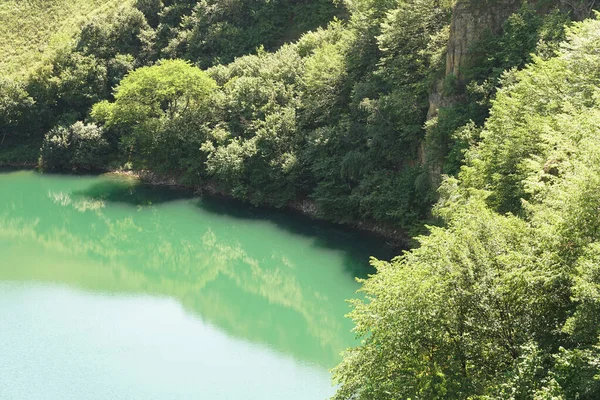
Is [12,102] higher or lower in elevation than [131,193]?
higher

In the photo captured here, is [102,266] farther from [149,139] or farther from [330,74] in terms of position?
[330,74]

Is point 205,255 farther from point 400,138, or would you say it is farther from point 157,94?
point 157,94

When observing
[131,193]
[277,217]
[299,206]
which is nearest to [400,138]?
[299,206]

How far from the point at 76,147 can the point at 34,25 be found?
757 inches

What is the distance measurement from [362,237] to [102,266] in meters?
16.4

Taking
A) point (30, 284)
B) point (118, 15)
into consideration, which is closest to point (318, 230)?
point (30, 284)

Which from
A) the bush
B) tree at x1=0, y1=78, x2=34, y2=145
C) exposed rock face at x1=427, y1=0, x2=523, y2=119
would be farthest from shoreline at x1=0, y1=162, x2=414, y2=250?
exposed rock face at x1=427, y1=0, x2=523, y2=119

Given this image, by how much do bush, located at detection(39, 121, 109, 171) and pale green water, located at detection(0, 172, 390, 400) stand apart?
122 inches

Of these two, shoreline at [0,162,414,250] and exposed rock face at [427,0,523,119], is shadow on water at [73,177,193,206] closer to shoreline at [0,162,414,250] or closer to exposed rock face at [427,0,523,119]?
shoreline at [0,162,414,250]

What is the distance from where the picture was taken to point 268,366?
2838 cm

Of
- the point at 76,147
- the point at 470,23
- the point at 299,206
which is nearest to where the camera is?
the point at 470,23

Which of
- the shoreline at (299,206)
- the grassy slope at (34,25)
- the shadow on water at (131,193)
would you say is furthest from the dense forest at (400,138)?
the shadow on water at (131,193)

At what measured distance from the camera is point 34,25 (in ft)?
221

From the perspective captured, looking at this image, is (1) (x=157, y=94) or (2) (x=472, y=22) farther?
(1) (x=157, y=94)
